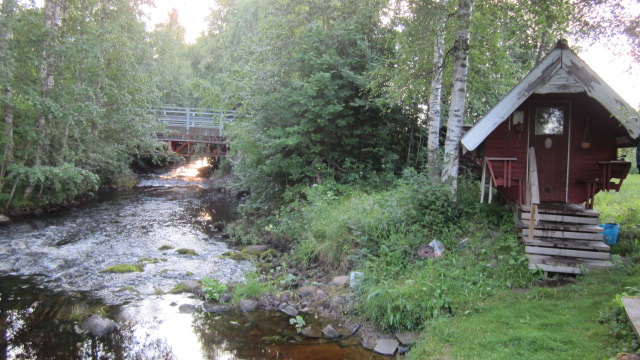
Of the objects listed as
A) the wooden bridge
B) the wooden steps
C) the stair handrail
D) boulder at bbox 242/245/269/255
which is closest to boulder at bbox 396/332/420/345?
the wooden steps

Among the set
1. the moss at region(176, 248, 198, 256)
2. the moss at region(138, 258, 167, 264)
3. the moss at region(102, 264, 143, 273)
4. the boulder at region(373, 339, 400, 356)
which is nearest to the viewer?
the boulder at region(373, 339, 400, 356)

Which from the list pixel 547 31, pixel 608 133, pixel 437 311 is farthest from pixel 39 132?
pixel 608 133

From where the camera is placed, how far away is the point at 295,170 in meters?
15.1

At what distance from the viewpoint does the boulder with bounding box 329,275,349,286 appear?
8.99 metres

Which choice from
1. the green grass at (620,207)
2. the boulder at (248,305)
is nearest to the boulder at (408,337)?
the boulder at (248,305)

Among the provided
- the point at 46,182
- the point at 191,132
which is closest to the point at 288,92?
the point at 46,182

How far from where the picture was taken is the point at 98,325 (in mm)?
7445

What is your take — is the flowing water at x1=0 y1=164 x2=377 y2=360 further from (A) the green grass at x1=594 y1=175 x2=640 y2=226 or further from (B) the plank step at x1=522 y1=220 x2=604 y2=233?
(A) the green grass at x1=594 y1=175 x2=640 y2=226

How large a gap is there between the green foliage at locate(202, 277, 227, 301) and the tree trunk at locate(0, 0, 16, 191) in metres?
10.2

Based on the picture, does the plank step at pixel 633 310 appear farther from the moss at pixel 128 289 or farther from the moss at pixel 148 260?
the moss at pixel 148 260

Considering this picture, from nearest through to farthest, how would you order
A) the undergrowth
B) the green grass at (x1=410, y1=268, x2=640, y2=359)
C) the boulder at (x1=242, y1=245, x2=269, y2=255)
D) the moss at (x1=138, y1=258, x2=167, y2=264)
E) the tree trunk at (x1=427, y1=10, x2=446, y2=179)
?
the green grass at (x1=410, y1=268, x2=640, y2=359) < the undergrowth < the tree trunk at (x1=427, y1=10, x2=446, y2=179) < the moss at (x1=138, y1=258, x2=167, y2=264) < the boulder at (x1=242, y1=245, x2=269, y2=255)

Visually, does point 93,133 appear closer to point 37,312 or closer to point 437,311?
point 37,312

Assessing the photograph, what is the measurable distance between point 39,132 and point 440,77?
1497 cm

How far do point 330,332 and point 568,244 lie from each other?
14.8 feet
